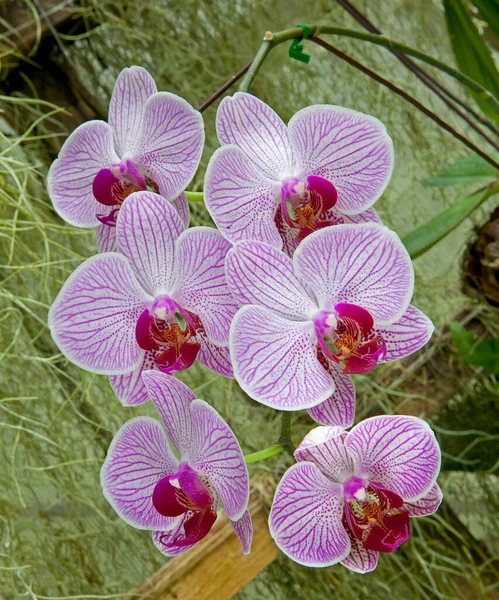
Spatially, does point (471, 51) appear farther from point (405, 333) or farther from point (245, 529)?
point (245, 529)

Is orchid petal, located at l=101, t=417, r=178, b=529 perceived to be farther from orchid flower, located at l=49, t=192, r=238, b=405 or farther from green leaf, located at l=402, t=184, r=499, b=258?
green leaf, located at l=402, t=184, r=499, b=258

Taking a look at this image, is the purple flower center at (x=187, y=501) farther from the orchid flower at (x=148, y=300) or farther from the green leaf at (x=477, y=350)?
the green leaf at (x=477, y=350)

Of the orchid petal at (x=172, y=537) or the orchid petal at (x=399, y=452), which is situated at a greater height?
the orchid petal at (x=399, y=452)

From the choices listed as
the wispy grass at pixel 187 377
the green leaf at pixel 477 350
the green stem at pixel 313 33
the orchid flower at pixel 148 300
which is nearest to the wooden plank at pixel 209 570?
the wispy grass at pixel 187 377

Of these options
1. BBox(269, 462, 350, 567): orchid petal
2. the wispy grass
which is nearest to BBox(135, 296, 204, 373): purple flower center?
BBox(269, 462, 350, 567): orchid petal

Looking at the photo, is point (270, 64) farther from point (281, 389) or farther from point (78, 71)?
point (281, 389)

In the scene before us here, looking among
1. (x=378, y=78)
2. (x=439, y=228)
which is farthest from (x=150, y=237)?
(x=439, y=228)
